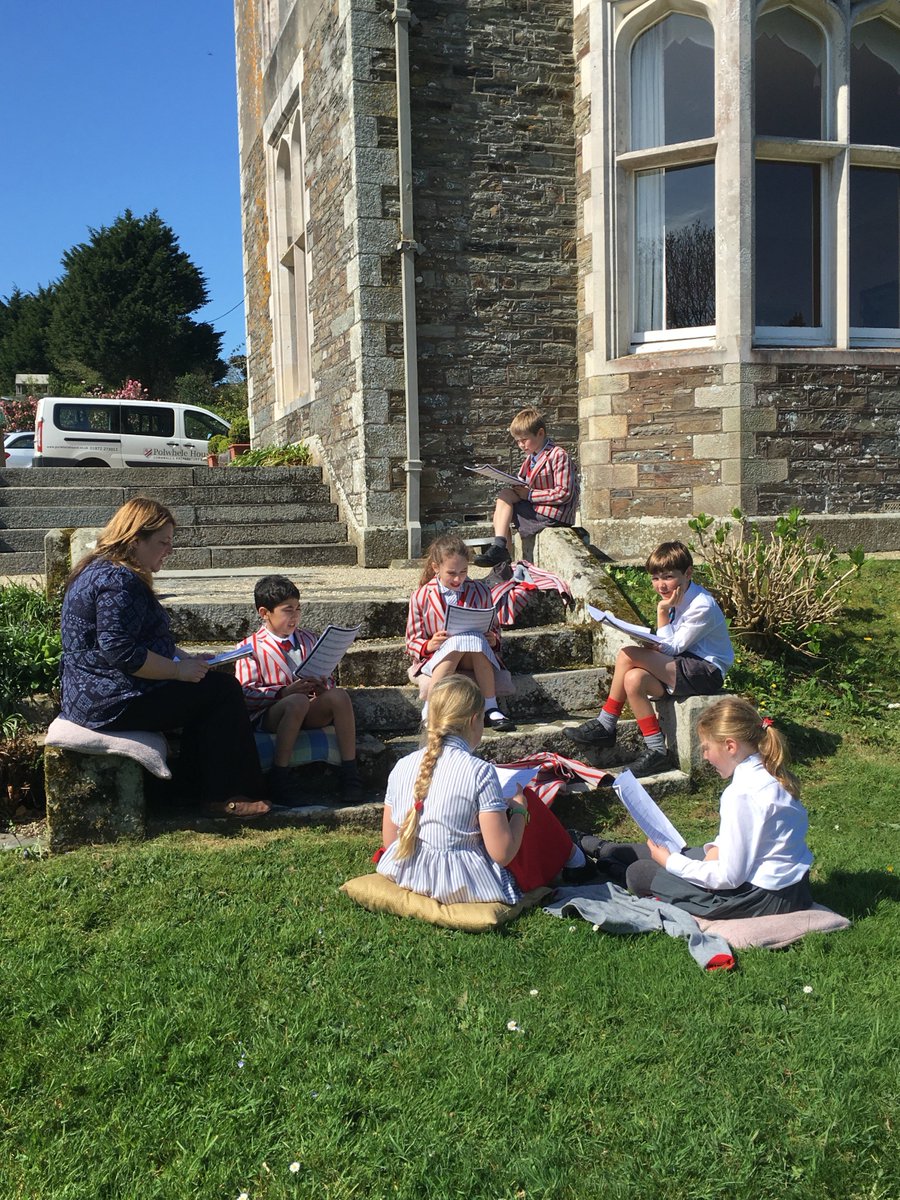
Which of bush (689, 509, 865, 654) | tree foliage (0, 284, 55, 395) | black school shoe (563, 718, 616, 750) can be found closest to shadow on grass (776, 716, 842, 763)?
bush (689, 509, 865, 654)

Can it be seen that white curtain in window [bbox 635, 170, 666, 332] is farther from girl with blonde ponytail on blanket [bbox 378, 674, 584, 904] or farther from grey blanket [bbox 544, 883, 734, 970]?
grey blanket [bbox 544, 883, 734, 970]

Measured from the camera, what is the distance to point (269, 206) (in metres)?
13.2

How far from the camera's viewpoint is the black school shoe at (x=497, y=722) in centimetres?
548

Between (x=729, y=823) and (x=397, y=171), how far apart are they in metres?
7.48

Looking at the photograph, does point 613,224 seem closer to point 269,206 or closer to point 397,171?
point 397,171

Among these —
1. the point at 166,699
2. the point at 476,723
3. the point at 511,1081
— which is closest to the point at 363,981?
the point at 511,1081

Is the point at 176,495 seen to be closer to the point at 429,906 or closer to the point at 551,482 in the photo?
the point at 551,482

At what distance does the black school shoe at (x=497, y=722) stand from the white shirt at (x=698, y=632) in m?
0.92

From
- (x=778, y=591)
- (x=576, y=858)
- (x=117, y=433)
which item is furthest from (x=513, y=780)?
(x=117, y=433)

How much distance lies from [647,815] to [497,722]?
63.2 inches

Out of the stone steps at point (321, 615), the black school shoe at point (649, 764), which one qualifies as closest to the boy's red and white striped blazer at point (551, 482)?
the stone steps at point (321, 615)

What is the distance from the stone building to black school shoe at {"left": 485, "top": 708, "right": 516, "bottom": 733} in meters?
3.81

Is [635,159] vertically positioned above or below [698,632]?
above

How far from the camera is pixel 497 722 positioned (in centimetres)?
549
